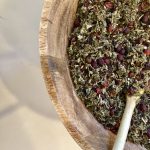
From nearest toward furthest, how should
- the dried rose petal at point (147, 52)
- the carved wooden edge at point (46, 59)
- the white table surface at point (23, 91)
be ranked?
the carved wooden edge at point (46, 59) → the dried rose petal at point (147, 52) → the white table surface at point (23, 91)

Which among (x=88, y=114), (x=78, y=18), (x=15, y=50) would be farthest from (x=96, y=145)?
(x=15, y=50)

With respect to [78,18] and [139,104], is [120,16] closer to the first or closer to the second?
[78,18]

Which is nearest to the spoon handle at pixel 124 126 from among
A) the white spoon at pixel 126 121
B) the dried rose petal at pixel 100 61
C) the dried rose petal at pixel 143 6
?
the white spoon at pixel 126 121

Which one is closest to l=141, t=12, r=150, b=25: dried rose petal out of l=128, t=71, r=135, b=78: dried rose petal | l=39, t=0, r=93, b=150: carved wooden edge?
l=128, t=71, r=135, b=78: dried rose petal

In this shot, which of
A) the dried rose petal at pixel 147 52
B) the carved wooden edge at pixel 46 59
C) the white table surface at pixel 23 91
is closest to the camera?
the carved wooden edge at pixel 46 59

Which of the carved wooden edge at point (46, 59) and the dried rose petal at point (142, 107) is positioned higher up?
the carved wooden edge at point (46, 59)

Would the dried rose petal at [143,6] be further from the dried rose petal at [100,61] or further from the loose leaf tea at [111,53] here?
the dried rose petal at [100,61]

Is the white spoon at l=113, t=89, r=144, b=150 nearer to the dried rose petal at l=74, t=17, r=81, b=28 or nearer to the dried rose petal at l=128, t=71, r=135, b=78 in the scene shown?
the dried rose petal at l=128, t=71, r=135, b=78
